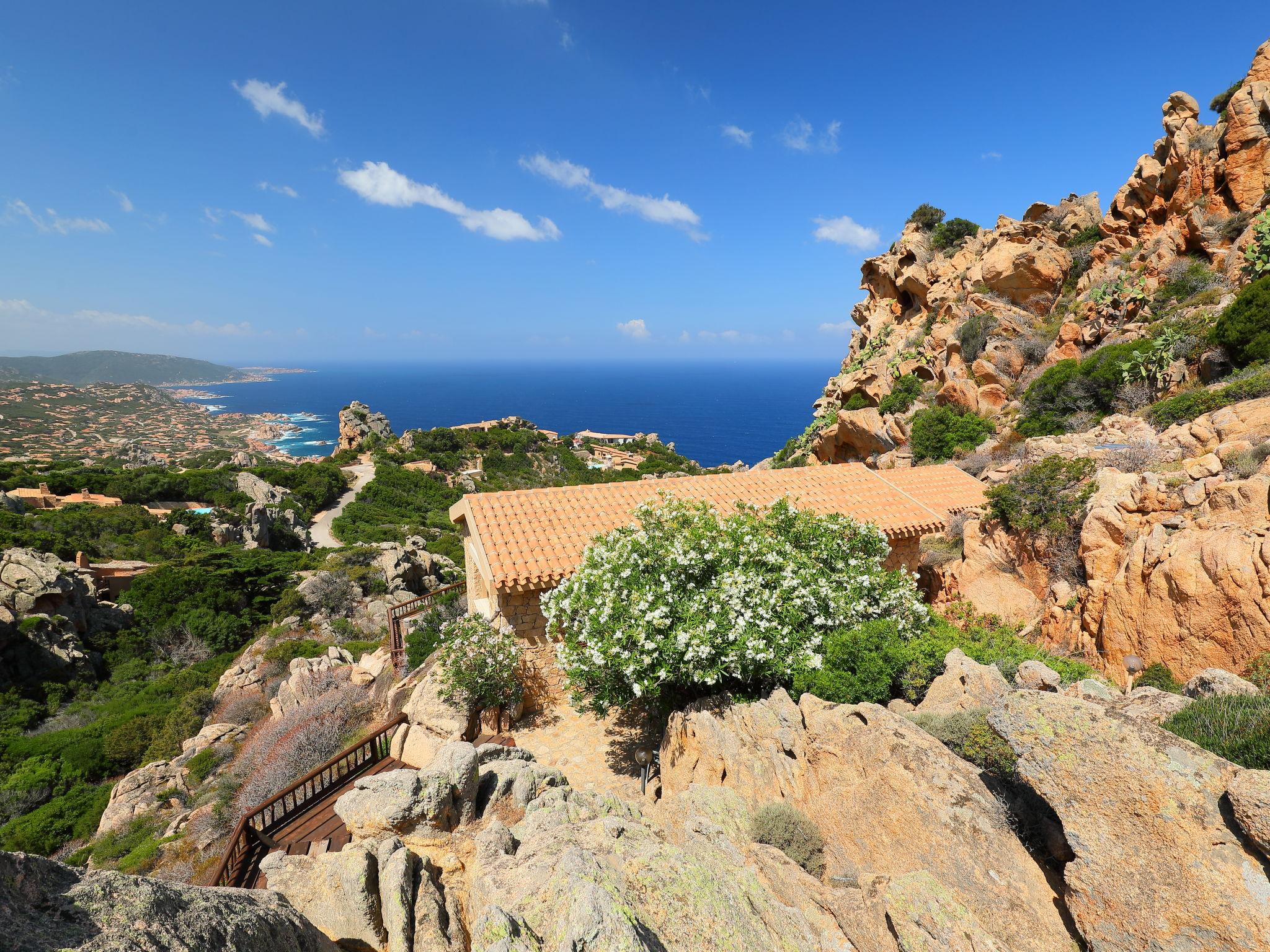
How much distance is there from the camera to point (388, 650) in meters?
Answer: 15.3

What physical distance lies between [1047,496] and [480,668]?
Answer: 1110cm

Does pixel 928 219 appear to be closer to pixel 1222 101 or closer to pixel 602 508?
pixel 1222 101

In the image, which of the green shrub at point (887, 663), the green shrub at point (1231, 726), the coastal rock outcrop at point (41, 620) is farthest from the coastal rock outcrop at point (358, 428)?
the green shrub at point (1231, 726)

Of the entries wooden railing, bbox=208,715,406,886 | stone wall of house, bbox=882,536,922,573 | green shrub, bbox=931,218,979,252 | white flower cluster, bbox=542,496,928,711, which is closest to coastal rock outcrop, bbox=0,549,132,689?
wooden railing, bbox=208,715,406,886

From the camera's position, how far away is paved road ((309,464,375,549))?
139 ft

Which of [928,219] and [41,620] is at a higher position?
[928,219]

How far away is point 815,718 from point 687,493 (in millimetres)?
8200

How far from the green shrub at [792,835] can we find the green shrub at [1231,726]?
2.96 metres

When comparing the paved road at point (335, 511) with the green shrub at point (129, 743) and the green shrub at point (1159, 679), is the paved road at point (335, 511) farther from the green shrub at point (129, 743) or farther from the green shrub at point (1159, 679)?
the green shrub at point (1159, 679)

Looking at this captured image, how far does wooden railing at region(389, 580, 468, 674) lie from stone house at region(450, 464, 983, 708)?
202 cm

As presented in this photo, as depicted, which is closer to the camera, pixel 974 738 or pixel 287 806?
pixel 974 738

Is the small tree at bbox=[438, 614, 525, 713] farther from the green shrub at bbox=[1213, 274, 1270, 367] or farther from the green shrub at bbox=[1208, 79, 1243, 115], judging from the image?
the green shrub at bbox=[1208, 79, 1243, 115]

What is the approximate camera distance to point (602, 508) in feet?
42.6

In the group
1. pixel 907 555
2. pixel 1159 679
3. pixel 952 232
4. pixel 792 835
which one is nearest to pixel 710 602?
pixel 792 835
